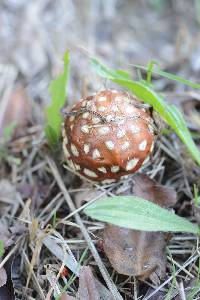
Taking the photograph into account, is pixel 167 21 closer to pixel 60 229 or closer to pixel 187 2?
pixel 187 2

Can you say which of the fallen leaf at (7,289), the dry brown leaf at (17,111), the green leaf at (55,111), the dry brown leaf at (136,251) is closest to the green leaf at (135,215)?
the dry brown leaf at (136,251)

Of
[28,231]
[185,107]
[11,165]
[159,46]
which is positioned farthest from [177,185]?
[159,46]

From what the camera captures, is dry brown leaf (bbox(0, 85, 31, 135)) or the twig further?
dry brown leaf (bbox(0, 85, 31, 135))

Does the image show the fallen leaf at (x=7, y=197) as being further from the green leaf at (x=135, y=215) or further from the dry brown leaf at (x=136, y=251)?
the green leaf at (x=135, y=215)

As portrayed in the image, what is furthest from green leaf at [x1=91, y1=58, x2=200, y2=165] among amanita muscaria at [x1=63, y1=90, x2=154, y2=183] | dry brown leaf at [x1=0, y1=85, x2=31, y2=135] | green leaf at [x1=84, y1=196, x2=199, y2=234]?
dry brown leaf at [x1=0, y1=85, x2=31, y2=135]

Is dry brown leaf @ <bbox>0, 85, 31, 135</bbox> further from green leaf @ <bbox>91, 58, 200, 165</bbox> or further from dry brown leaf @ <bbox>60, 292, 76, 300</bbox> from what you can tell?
dry brown leaf @ <bbox>60, 292, 76, 300</bbox>

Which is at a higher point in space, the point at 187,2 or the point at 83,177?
the point at 187,2

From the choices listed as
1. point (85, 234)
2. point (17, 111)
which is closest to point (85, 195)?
point (85, 234)

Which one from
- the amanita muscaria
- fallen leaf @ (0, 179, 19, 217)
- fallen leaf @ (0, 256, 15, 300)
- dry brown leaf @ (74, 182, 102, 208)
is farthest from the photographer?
fallen leaf @ (0, 179, 19, 217)
